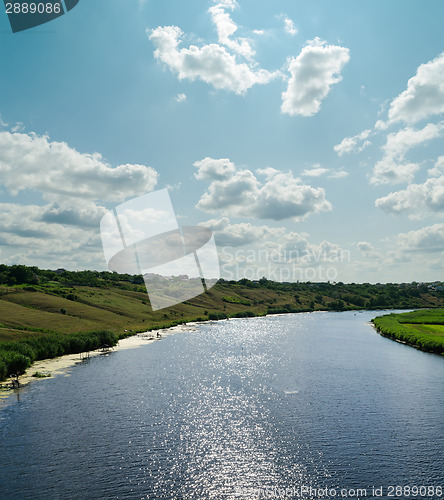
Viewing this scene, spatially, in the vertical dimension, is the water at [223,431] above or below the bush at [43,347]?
below

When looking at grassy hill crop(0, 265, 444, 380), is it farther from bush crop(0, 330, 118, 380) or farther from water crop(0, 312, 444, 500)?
water crop(0, 312, 444, 500)

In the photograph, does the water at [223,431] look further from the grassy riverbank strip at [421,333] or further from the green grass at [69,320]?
the grassy riverbank strip at [421,333]

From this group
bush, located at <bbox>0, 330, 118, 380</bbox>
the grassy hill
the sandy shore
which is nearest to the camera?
the sandy shore

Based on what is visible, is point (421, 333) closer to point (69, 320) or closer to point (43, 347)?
point (43, 347)

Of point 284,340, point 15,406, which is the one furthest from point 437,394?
point 284,340

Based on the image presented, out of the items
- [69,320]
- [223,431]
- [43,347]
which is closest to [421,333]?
[223,431]

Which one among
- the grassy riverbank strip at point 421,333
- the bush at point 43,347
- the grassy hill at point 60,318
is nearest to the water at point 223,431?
the bush at point 43,347

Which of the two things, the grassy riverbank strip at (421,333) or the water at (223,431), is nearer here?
the water at (223,431)

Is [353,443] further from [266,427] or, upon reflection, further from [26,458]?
[26,458]

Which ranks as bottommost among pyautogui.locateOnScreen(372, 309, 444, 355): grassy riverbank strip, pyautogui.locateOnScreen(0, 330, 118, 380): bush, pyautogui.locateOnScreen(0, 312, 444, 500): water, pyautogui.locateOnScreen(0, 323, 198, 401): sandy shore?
pyautogui.locateOnScreen(372, 309, 444, 355): grassy riverbank strip

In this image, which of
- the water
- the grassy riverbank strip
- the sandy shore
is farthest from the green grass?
the water

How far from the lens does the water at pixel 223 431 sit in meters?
30.4

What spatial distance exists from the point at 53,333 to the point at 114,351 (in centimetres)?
1766

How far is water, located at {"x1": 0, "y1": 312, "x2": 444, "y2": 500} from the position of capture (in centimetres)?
3041
